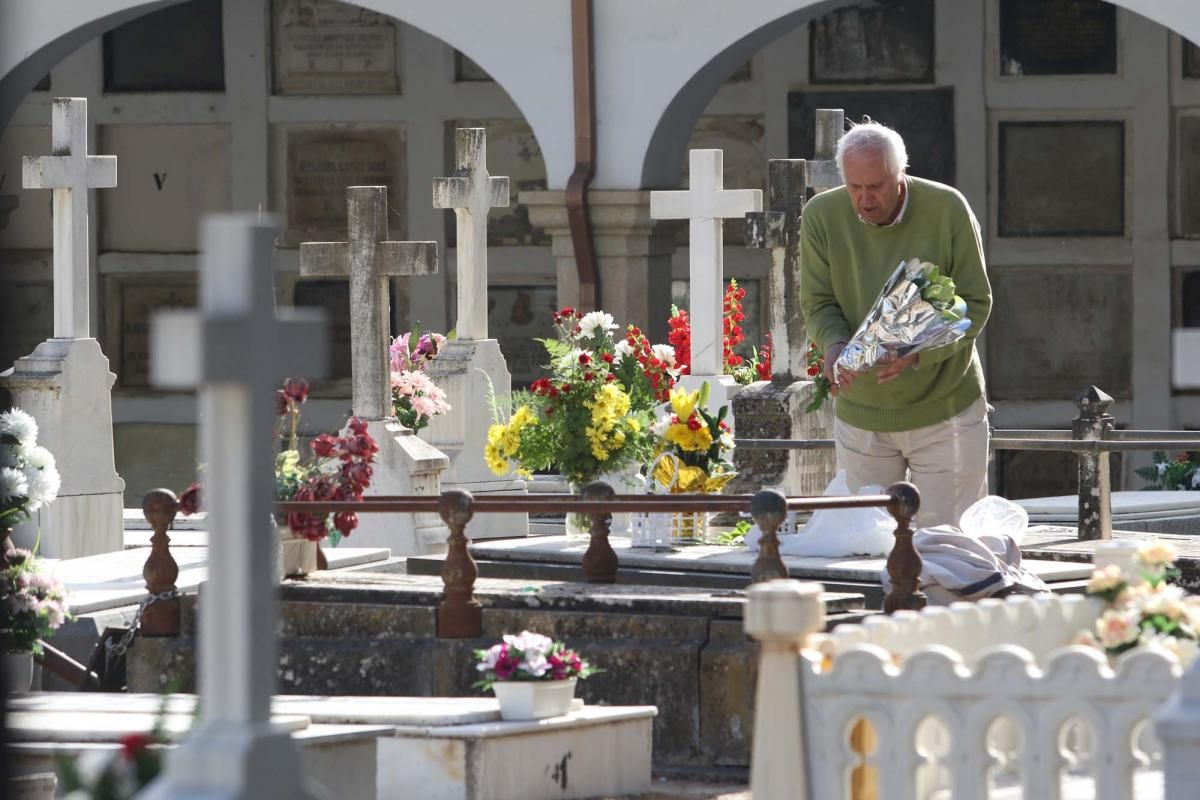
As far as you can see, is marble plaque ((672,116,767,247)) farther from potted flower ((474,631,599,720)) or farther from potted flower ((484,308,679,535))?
potted flower ((474,631,599,720))

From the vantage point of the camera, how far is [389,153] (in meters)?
17.0

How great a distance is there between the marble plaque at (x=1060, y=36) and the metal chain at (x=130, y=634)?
9.72 meters

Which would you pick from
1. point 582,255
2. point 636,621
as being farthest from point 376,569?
point 582,255

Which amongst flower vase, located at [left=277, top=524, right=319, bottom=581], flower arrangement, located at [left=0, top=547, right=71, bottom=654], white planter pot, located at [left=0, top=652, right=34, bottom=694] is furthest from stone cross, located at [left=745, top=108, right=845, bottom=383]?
white planter pot, located at [left=0, top=652, right=34, bottom=694]

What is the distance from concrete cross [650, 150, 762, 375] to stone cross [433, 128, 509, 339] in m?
0.80

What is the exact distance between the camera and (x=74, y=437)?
10.9m

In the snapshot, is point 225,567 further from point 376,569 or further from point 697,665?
point 376,569

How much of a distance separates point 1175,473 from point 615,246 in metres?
3.31

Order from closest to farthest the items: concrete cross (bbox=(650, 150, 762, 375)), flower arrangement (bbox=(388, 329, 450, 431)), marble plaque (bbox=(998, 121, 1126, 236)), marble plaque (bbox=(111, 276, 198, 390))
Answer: flower arrangement (bbox=(388, 329, 450, 431)) → concrete cross (bbox=(650, 150, 762, 375)) → marble plaque (bbox=(998, 121, 1126, 236)) → marble plaque (bbox=(111, 276, 198, 390))

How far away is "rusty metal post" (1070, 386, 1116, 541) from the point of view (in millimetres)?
9609

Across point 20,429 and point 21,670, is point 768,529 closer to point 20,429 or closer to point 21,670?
point 21,670

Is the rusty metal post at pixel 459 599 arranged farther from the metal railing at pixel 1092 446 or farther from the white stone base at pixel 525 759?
the metal railing at pixel 1092 446

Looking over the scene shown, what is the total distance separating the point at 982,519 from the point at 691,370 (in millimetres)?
4413

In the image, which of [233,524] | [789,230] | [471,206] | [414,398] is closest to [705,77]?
[471,206]
